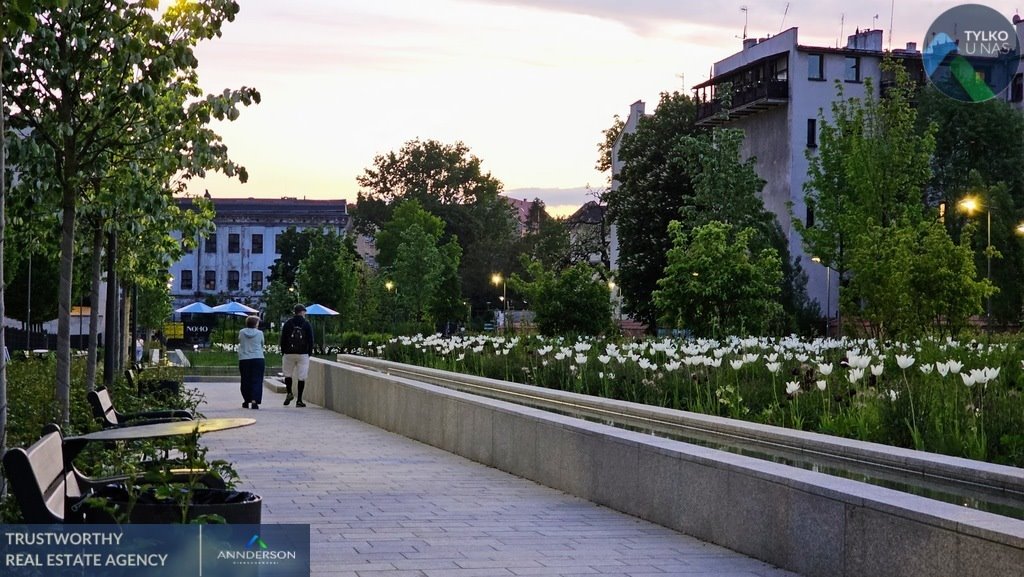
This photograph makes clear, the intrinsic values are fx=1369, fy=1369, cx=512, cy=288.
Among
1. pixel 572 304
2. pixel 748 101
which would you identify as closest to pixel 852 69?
pixel 748 101

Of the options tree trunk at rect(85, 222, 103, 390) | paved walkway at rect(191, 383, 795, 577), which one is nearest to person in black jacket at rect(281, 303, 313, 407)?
tree trunk at rect(85, 222, 103, 390)

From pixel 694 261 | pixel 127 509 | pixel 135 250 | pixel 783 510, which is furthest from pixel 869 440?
pixel 694 261

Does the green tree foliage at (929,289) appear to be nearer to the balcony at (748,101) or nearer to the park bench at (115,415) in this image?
the park bench at (115,415)

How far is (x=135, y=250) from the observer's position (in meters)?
27.0

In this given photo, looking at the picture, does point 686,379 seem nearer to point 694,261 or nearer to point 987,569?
point 987,569

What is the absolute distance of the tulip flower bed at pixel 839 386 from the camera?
393 inches

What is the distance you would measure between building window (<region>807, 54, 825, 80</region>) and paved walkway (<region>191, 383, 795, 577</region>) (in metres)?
58.9

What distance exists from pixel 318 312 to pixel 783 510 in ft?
166

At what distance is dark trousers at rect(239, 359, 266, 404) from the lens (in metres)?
24.9

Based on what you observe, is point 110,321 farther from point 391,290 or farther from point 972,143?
point 391,290

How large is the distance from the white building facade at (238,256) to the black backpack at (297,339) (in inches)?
4006

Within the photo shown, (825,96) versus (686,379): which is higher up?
(825,96)

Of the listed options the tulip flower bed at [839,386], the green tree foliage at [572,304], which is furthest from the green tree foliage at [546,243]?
the tulip flower bed at [839,386]

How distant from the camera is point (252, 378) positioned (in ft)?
82.5
